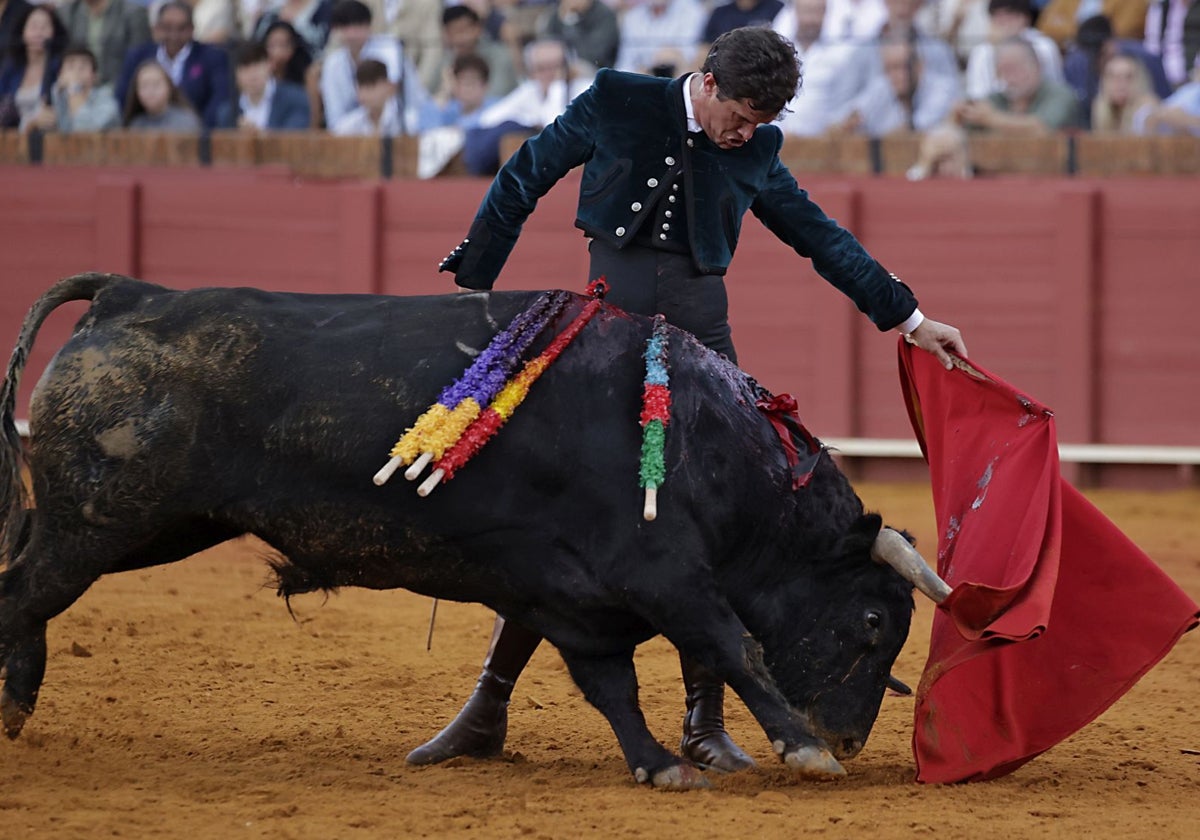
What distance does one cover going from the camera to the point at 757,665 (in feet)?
10.4

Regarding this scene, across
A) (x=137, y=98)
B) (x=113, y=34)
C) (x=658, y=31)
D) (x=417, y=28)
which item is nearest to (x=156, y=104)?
(x=137, y=98)

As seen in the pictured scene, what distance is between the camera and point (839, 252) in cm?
352

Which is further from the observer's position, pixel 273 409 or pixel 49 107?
pixel 49 107

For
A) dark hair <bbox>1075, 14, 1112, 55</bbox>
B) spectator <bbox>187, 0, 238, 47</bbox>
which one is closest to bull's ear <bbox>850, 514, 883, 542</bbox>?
dark hair <bbox>1075, 14, 1112, 55</bbox>

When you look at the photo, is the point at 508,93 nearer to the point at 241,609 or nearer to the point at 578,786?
the point at 241,609

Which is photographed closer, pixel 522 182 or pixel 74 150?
pixel 522 182

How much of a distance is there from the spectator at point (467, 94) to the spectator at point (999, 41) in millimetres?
2448

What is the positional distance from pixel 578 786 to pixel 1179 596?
131 centimetres

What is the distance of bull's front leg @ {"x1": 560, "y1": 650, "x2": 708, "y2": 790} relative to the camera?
10.5ft

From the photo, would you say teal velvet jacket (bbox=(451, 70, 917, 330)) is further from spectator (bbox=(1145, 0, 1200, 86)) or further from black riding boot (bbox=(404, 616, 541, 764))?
spectator (bbox=(1145, 0, 1200, 86))

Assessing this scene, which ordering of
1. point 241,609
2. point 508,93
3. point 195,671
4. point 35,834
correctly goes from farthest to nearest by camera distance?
1. point 508,93
2. point 241,609
3. point 195,671
4. point 35,834

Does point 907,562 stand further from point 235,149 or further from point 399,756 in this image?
point 235,149

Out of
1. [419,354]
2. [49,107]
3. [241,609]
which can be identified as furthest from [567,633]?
[49,107]

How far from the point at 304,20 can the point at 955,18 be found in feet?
11.7
